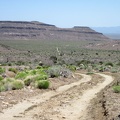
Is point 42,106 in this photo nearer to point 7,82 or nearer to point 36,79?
point 7,82

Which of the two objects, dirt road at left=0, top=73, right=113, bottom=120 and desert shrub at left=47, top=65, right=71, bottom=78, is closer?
dirt road at left=0, top=73, right=113, bottom=120

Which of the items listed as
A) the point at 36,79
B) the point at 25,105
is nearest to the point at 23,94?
the point at 25,105

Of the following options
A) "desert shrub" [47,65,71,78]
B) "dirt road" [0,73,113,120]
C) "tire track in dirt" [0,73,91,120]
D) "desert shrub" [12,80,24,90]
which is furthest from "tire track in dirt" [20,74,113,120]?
"desert shrub" [47,65,71,78]

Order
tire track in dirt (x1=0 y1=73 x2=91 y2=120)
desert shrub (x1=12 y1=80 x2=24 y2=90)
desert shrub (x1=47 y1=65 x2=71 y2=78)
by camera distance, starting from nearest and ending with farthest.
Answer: tire track in dirt (x1=0 y1=73 x2=91 y2=120) < desert shrub (x1=12 y1=80 x2=24 y2=90) < desert shrub (x1=47 y1=65 x2=71 y2=78)

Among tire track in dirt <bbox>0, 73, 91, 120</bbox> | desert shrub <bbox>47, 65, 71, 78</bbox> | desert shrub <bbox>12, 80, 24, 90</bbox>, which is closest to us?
tire track in dirt <bbox>0, 73, 91, 120</bbox>

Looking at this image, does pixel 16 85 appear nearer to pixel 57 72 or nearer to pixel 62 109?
pixel 62 109

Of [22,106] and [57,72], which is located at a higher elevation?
[22,106]

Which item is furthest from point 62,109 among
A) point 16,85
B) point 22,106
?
point 16,85

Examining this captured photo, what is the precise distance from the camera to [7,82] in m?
24.9

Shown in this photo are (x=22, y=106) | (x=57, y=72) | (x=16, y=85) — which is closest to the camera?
(x=22, y=106)

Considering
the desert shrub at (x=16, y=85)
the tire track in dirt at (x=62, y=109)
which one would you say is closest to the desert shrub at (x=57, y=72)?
the desert shrub at (x=16, y=85)

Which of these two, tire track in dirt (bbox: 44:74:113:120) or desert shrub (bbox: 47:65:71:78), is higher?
tire track in dirt (bbox: 44:74:113:120)

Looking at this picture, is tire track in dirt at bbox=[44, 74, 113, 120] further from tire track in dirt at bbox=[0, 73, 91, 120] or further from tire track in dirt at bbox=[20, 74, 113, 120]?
Result: tire track in dirt at bbox=[0, 73, 91, 120]

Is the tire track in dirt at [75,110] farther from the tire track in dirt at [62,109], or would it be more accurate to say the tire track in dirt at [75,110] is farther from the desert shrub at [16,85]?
the desert shrub at [16,85]
